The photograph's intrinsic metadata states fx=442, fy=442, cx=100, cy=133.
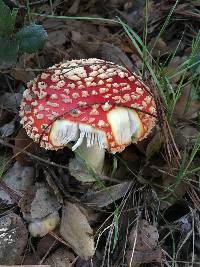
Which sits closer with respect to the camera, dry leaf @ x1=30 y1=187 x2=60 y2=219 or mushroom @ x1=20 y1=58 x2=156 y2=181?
mushroom @ x1=20 y1=58 x2=156 y2=181

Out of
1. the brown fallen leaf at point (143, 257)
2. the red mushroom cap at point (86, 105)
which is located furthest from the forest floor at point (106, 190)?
the red mushroom cap at point (86, 105)

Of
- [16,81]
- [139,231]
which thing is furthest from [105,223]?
[16,81]

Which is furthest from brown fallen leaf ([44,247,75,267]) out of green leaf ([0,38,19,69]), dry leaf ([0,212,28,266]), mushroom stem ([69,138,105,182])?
green leaf ([0,38,19,69])

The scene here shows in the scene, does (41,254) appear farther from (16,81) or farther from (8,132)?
(16,81)

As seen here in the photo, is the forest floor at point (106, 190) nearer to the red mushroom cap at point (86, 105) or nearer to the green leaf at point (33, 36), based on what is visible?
the green leaf at point (33, 36)

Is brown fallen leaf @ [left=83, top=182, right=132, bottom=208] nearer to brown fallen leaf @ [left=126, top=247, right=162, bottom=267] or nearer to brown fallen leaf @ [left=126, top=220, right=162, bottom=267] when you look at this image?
brown fallen leaf @ [left=126, top=220, right=162, bottom=267]

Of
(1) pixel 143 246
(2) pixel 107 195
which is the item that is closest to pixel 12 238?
(2) pixel 107 195

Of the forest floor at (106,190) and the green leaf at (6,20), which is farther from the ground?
the green leaf at (6,20)
